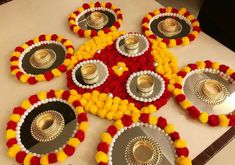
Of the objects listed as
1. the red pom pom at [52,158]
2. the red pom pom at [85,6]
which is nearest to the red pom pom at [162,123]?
the red pom pom at [52,158]

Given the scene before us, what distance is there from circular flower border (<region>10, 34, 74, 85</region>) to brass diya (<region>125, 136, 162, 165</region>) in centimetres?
39

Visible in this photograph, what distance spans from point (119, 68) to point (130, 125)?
0.78 feet

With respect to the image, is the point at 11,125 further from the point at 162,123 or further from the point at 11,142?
the point at 162,123

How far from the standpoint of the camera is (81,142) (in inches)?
33.0

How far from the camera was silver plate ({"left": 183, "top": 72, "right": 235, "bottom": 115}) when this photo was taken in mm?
888

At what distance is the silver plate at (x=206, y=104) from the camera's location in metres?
0.89

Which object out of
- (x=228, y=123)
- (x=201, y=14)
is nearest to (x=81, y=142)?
(x=228, y=123)

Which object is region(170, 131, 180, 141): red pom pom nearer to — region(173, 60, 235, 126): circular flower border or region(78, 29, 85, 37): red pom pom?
region(173, 60, 235, 126): circular flower border

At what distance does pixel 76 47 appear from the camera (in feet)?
3.65

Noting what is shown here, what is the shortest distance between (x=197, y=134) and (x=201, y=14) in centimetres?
59

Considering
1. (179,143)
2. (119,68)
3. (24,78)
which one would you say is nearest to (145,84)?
(119,68)

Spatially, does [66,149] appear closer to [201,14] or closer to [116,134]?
[116,134]

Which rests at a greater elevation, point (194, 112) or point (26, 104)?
point (26, 104)

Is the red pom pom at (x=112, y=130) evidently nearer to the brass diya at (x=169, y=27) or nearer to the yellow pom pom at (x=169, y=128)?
the yellow pom pom at (x=169, y=128)
